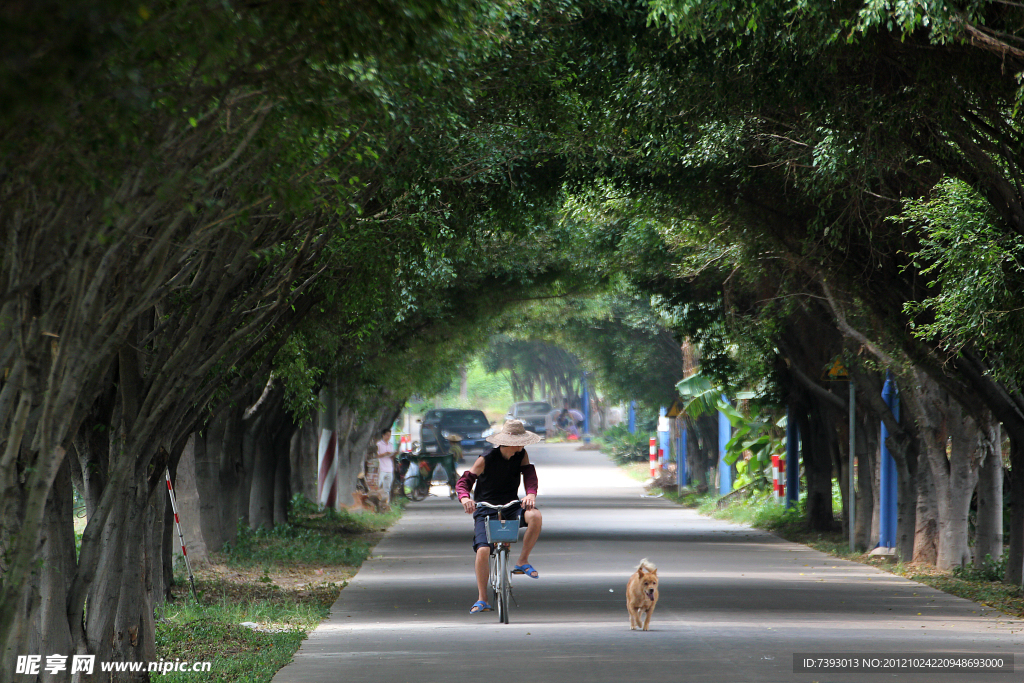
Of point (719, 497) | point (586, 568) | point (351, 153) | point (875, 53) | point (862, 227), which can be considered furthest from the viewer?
point (719, 497)

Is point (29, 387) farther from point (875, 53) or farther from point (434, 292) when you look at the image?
point (434, 292)

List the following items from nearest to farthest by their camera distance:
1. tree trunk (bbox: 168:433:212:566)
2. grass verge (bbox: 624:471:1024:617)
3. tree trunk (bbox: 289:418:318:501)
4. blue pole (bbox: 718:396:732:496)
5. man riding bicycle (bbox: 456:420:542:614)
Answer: man riding bicycle (bbox: 456:420:542:614) → grass verge (bbox: 624:471:1024:617) → tree trunk (bbox: 168:433:212:566) → tree trunk (bbox: 289:418:318:501) → blue pole (bbox: 718:396:732:496)

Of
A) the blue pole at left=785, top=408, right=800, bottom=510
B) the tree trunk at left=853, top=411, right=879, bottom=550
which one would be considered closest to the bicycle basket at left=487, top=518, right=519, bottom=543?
the tree trunk at left=853, top=411, right=879, bottom=550

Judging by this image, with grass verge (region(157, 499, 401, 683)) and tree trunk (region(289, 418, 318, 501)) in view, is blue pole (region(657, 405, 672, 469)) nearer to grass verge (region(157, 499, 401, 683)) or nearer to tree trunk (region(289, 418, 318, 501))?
tree trunk (region(289, 418, 318, 501))

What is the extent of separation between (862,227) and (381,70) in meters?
9.35

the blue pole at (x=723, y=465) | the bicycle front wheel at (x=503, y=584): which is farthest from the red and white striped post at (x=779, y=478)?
the bicycle front wheel at (x=503, y=584)

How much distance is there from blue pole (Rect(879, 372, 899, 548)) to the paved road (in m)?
0.93

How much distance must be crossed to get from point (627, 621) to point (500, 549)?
1.60 meters

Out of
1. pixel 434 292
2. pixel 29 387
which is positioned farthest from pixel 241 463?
pixel 29 387

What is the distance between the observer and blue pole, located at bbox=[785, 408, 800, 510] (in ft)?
83.5

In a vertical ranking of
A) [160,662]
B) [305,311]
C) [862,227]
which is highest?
[862,227]

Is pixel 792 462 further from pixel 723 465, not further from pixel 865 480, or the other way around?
pixel 723 465

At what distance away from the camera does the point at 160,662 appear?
953 centimetres

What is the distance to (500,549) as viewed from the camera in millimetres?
11445
